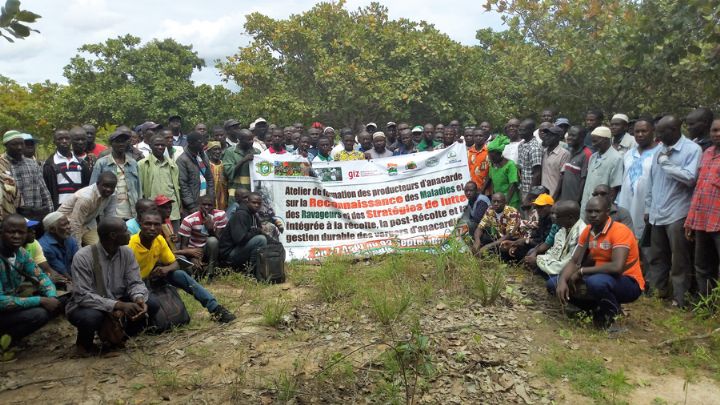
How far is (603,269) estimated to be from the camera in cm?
526

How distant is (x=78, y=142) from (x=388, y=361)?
14.9 feet

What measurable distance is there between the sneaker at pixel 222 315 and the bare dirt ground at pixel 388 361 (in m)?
0.11

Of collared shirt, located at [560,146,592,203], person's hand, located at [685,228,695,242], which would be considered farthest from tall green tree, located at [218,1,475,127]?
person's hand, located at [685,228,695,242]

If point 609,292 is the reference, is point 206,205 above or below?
above

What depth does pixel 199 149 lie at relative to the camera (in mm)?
7648

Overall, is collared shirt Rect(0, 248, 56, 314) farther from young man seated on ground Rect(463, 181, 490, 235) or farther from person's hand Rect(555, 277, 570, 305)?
young man seated on ground Rect(463, 181, 490, 235)

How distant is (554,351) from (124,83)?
17566 mm

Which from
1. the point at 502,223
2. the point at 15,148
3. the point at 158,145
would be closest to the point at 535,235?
the point at 502,223

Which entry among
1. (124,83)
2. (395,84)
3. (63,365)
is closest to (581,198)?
(63,365)

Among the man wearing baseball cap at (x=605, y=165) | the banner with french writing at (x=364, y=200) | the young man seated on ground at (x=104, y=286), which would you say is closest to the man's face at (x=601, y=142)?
the man wearing baseball cap at (x=605, y=165)

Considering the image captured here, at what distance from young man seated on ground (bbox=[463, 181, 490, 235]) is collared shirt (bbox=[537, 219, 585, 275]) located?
1.56 m

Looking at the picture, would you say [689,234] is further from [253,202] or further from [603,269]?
[253,202]

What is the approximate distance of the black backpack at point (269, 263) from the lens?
687 cm

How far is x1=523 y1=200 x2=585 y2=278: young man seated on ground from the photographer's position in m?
5.85
